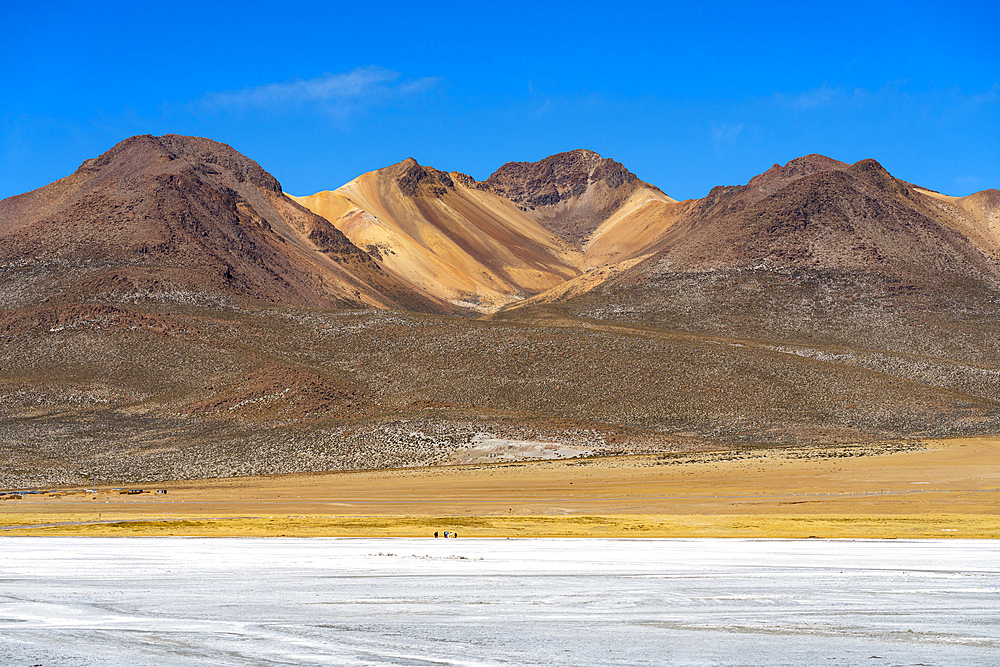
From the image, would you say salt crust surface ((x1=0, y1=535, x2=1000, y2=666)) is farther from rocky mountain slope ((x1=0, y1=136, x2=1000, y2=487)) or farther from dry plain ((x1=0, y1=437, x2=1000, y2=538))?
rocky mountain slope ((x1=0, y1=136, x2=1000, y2=487))

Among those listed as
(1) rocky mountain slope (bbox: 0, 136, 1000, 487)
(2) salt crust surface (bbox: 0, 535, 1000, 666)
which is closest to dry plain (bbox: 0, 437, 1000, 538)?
(2) salt crust surface (bbox: 0, 535, 1000, 666)

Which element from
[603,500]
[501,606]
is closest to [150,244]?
[603,500]

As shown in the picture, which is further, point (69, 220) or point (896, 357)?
point (69, 220)

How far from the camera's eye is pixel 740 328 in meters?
127

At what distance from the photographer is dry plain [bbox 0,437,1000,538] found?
101ft

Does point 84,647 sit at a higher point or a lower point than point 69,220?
lower

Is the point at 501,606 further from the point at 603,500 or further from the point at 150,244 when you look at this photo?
the point at 150,244

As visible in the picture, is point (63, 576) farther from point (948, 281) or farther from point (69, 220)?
point (948, 281)

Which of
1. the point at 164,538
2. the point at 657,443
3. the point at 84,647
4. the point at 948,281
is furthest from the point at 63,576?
the point at 948,281

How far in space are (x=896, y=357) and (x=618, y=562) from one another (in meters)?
95.3

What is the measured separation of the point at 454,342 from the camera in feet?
330

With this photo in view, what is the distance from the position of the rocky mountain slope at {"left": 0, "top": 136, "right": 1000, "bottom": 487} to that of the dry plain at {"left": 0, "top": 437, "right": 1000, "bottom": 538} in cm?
825

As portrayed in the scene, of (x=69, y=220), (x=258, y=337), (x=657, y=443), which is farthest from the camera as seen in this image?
(x=69, y=220)

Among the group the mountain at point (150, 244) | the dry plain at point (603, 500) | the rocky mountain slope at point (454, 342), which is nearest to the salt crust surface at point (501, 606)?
the dry plain at point (603, 500)
